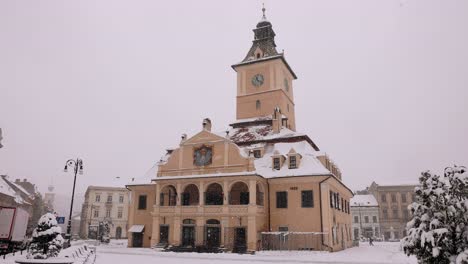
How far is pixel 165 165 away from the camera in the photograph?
38.9m

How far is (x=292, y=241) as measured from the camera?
3406 centimetres

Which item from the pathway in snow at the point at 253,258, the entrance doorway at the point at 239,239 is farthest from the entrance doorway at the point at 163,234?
the entrance doorway at the point at 239,239

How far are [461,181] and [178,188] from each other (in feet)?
93.7

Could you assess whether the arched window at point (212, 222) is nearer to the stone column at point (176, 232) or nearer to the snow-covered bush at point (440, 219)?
the stone column at point (176, 232)

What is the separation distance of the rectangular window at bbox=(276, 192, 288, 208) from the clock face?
1813 centimetres

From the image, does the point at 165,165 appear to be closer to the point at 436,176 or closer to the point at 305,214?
the point at 305,214

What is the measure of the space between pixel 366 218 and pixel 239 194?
197 feet

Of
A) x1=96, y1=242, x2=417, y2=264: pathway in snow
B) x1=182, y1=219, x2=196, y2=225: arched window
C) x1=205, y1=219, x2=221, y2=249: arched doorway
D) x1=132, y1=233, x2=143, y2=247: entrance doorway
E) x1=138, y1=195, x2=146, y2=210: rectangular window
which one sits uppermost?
x1=138, y1=195, x2=146, y2=210: rectangular window

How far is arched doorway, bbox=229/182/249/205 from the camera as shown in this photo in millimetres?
37062

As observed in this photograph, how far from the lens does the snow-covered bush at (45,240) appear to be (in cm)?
1914

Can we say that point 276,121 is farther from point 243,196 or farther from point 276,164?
point 243,196

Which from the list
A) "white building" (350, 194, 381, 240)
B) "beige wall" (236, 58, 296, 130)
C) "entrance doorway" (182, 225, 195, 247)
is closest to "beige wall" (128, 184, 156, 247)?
"entrance doorway" (182, 225, 195, 247)

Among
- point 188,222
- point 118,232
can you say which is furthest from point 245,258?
point 118,232

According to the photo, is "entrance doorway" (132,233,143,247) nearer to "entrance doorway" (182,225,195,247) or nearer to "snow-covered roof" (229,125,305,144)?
"entrance doorway" (182,225,195,247)
